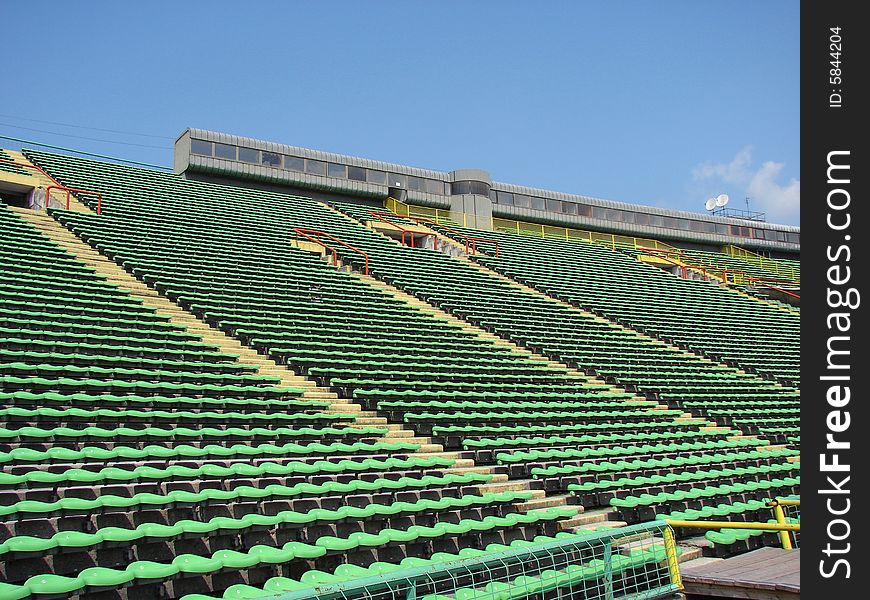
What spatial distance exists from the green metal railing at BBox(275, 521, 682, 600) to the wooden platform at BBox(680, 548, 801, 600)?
0.57 ft

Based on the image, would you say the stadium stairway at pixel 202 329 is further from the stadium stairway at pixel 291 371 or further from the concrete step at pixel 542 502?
the concrete step at pixel 542 502

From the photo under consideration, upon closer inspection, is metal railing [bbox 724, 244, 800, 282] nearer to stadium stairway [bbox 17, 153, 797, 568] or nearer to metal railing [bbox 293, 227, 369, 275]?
stadium stairway [bbox 17, 153, 797, 568]

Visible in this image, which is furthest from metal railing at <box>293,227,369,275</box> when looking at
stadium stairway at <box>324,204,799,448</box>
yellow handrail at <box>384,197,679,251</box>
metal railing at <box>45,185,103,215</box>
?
yellow handrail at <box>384,197,679,251</box>

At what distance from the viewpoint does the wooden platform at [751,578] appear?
4.64 m

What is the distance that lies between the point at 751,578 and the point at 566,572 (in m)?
1.24

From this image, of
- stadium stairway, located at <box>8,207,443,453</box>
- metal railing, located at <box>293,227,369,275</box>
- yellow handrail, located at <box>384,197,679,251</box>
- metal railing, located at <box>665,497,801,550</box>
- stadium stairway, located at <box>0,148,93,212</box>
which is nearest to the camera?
metal railing, located at <box>665,497,801,550</box>

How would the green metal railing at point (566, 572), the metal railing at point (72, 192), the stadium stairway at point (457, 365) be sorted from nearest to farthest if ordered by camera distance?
the green metal railing at point (566, 572), the stadium stairway at point (457, 365), the metal railing at point (72, 192)

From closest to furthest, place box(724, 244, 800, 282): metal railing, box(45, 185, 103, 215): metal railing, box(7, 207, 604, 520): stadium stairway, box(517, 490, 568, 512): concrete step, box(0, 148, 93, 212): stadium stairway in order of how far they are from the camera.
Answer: box(517, 490, 568, 512): concrete step < box(7, 207, 604, 520): stadium stairway < box(45, 185, 103, 215): metal railing < box(0, 148, 93, 212): stadium stairway < box(724, 244, 800, 282): metal railing

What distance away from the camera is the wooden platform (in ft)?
15.2

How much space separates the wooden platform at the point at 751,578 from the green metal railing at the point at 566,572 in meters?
0.17

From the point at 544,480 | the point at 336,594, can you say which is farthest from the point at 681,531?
the point at 336,594

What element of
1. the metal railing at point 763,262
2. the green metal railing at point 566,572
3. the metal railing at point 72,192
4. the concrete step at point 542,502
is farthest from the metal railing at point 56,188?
the metal railing at point 763,262

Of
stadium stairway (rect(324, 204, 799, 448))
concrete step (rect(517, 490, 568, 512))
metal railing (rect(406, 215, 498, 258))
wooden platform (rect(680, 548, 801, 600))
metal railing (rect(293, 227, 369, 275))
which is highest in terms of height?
metal railing (rect(406, 215, 498, 258))
